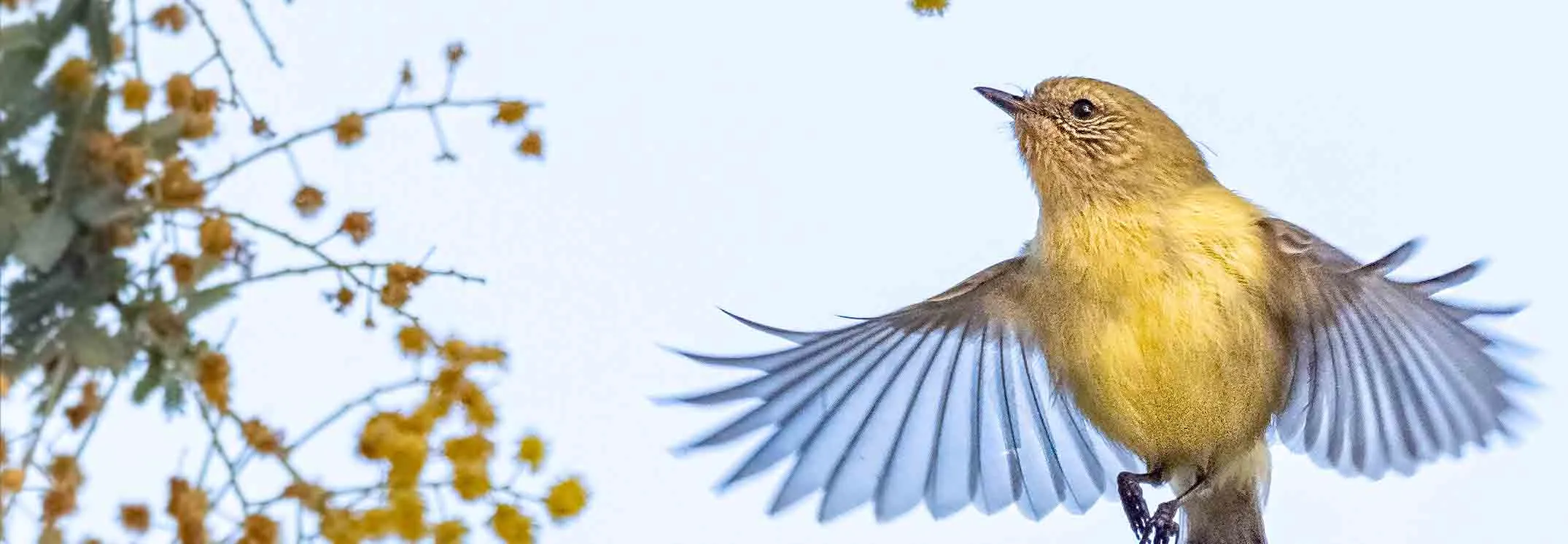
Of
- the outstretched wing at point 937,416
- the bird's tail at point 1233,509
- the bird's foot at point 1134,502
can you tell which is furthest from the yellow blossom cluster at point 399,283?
the bird's tail at point 1233,509

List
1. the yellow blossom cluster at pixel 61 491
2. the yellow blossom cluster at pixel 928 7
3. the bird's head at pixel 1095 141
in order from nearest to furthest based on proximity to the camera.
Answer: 1. the yellow blossom cluster at pixel 61 491
2. the yellow blossom cluster at pixel 928 7
3. the bird's head at pixel 1095 141

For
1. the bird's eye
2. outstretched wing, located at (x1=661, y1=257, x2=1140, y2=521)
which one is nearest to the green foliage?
outstretched wing, located at (x1=661, y1=257, x2=1140, y2=521)

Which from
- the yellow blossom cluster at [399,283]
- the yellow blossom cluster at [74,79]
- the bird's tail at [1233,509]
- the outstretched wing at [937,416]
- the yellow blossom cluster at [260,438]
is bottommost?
the yellow blossom cluster at [260,438]

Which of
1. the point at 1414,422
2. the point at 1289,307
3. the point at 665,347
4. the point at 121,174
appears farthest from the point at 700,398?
the point at 121,174

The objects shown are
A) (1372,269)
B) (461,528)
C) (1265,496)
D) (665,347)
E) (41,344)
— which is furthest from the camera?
(1265,496)

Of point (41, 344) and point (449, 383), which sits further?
point (449, 383)

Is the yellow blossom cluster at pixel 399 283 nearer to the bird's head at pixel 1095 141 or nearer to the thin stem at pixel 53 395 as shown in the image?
the thin stem at pixel 53 395

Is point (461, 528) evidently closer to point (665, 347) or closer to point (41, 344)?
point (41, 344)
